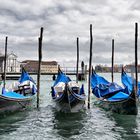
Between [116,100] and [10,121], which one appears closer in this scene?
[10,121]

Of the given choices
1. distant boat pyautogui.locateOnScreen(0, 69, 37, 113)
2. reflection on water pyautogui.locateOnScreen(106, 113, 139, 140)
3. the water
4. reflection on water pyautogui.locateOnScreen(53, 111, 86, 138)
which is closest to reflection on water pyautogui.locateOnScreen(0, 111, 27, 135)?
the water

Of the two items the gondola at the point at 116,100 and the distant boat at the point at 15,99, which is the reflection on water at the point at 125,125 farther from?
the distant boat at the point at 15,99

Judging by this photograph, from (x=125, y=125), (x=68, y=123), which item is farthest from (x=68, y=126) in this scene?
(x=125, y=125)

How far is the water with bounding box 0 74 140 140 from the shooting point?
12844 millimetres

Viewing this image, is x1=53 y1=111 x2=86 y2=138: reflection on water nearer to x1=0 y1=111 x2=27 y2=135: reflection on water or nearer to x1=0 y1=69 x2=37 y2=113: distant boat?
x1=0 y1=111 x2=27 y2=135: reflection on water

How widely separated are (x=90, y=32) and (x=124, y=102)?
218 inches

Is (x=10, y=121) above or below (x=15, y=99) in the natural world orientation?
below

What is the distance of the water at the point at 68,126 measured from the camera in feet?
42.1

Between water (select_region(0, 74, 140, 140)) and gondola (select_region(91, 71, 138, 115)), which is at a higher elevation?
gondola (select_region(91, 71, 138, 115))

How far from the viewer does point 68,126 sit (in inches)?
578

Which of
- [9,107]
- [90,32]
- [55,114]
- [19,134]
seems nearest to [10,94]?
[9,107]

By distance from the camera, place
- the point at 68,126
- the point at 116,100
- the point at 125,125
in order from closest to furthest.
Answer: the point at 68,126
the point at 125,125
the point at 116,100

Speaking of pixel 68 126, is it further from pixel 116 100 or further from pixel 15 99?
pixel 116 100

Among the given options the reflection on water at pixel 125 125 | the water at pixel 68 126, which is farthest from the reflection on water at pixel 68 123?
the reflection on water at pixel 125 125
